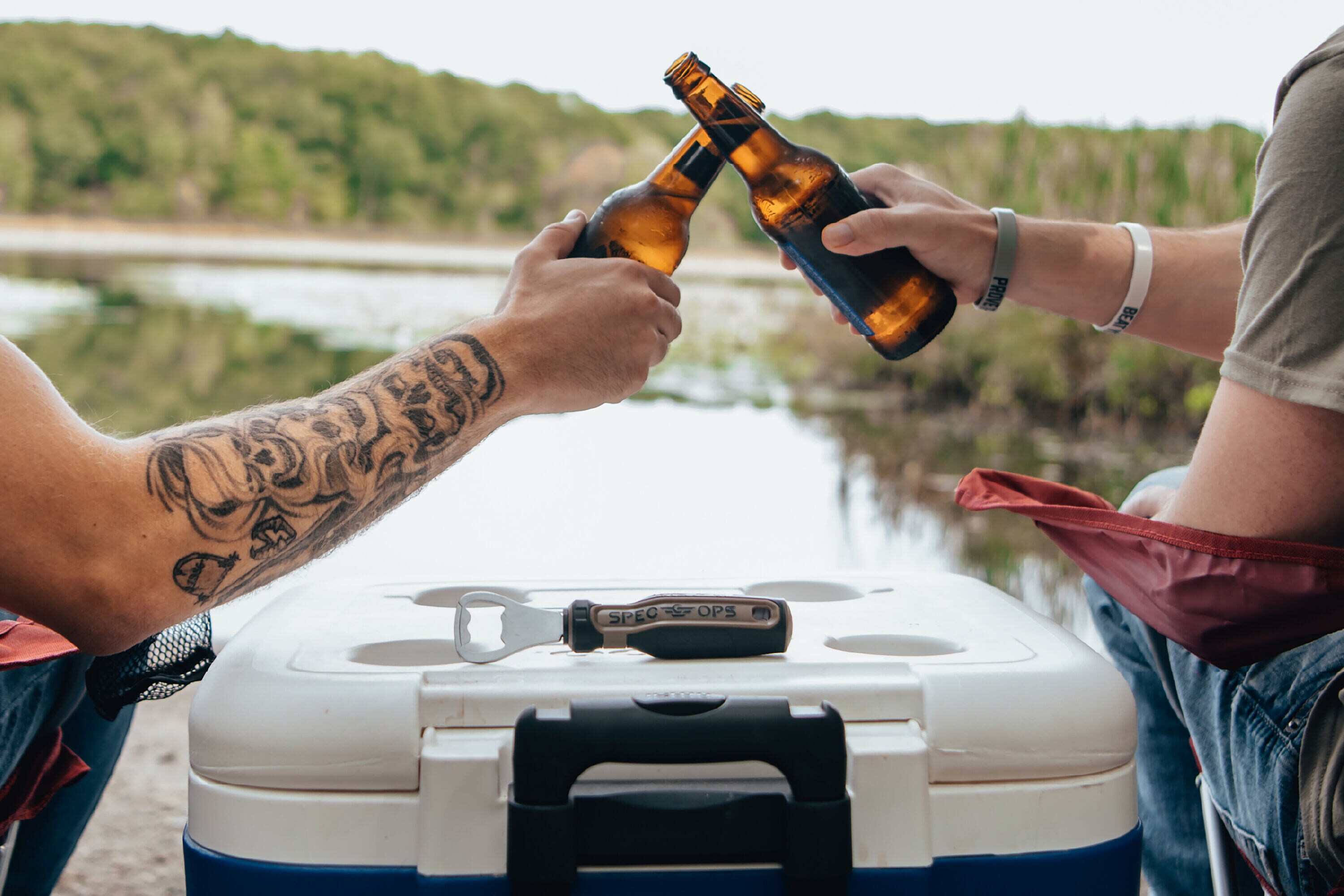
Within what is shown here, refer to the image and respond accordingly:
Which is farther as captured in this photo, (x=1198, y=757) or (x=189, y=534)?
(x=1198, y=757)

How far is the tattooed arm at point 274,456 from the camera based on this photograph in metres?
0.54

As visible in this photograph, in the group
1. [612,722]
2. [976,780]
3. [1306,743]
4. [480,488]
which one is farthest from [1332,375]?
[480,488]

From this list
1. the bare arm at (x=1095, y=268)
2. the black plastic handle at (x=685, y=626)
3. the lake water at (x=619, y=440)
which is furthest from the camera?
the lake water at (x=619, y=440)

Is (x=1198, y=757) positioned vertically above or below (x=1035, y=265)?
Result: below

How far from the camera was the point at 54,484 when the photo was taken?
0.54 metres

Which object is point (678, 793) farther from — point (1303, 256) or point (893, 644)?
point (1303, 256)

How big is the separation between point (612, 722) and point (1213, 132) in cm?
365

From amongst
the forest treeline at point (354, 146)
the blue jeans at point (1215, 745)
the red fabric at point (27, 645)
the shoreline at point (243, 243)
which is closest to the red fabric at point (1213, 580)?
the blue jeans at point (1215, 745)

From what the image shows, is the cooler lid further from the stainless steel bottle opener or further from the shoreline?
the shoreline

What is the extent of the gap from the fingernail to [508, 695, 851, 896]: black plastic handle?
0.46 meters

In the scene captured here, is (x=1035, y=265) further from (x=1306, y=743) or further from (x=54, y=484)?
(x=54, y=484)

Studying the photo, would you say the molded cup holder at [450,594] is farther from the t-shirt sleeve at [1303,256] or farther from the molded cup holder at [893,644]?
the t-shirt sleeve at [1303,256]

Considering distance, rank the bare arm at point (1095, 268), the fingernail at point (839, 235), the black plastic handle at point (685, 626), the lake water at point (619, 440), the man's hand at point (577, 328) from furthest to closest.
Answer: the lake water at point (619, 440) → the bare arm at point (1095, 268) → the fingernail at point (839, 235) → the man's hand at point (577, 328) → the black plastic handle at point (685, 626)

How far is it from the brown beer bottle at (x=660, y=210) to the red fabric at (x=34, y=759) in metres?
0.52
